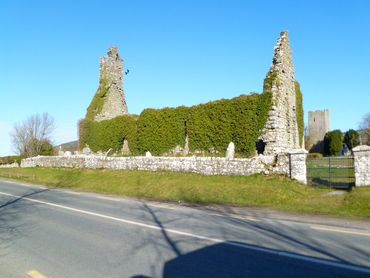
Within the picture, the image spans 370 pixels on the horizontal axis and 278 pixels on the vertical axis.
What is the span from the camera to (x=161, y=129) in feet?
97.8

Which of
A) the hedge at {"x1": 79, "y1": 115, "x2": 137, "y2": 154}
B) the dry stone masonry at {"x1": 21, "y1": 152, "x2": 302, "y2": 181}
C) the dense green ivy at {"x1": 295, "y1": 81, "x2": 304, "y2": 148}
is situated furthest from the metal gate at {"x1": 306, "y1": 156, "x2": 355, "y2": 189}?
the hedge at {"x1": 79, "y1": 115, "x2": 137, "y2": 154}

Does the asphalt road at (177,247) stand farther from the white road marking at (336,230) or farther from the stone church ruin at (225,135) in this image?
the stone church ruin at (225,135)

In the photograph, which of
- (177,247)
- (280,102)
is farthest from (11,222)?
(280,102)

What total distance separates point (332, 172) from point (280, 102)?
7611 millimetres

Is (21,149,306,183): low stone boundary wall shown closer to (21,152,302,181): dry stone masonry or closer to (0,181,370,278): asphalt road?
(21,152,302,181): dry stone masonry

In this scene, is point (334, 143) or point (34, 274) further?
point (334, 143)

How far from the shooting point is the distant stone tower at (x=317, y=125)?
2918 inches

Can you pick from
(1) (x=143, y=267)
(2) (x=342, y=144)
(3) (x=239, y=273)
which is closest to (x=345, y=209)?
(3) (x=239, y=273)

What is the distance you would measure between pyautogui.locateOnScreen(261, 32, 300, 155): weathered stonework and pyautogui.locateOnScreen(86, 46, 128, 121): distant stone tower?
68.7ft

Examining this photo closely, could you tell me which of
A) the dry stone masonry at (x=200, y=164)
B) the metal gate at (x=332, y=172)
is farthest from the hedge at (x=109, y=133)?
the metal gate at (x=332, y=172)

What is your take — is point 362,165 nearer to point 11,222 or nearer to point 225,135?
point 225,135

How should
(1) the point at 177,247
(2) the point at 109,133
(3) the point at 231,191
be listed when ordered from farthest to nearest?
(2) the point at 109,133, (3) the point at 231,191, (1) the point at 177,247

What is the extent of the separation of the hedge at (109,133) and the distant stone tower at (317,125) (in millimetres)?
48600

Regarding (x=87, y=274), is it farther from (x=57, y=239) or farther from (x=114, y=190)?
(x=114, y=190)
